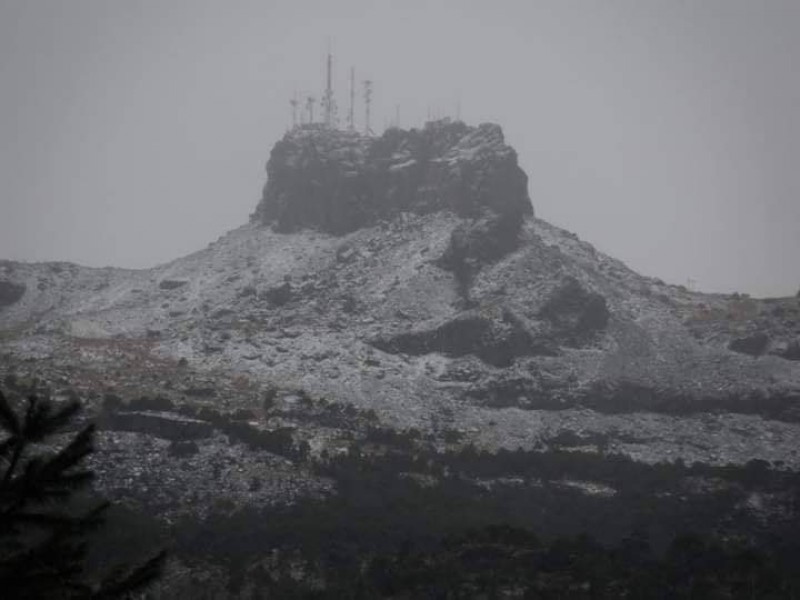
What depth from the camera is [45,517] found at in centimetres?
1023

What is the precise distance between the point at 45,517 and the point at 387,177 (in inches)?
4999

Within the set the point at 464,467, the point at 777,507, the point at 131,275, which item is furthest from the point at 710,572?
the point at 131,275

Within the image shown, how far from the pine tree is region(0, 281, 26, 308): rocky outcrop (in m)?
121

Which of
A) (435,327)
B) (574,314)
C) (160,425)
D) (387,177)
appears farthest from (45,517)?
(387,177)

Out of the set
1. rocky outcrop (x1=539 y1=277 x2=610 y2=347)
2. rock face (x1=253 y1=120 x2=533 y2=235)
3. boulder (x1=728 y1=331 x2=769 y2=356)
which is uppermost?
rock face (x1=253 y1=120 x2=533 y2=235)

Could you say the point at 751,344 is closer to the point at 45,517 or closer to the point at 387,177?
the point at 387,177

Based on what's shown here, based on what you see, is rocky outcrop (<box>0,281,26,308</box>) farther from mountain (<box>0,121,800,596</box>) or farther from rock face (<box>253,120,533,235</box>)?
rock face (<box>253,120,533,235</box>)

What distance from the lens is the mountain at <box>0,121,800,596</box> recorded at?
77.4m

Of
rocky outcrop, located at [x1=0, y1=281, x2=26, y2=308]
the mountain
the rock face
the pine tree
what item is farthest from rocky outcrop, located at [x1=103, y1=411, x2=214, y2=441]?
the pine tree

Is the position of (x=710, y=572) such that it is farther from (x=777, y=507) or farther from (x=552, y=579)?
(x=777, y=507)

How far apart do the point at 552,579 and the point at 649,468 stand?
29.3 m

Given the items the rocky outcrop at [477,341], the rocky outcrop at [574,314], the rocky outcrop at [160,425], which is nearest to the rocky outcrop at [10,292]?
the rocky outcrop at [160,425]

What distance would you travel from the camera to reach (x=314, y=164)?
138125 millimetres

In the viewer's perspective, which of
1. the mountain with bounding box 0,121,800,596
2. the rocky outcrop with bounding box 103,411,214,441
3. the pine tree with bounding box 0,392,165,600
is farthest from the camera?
the mountain with bounding box 0,121,800,596
